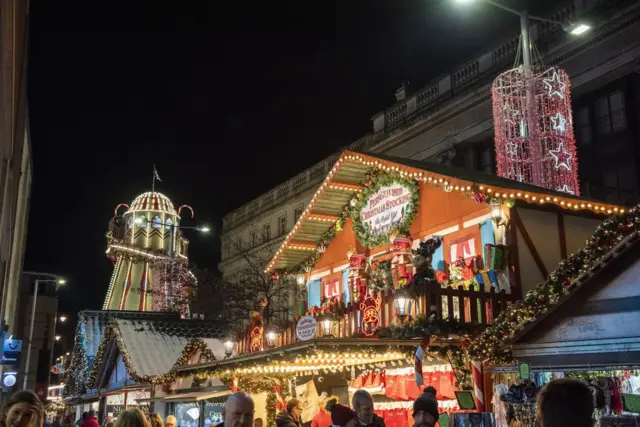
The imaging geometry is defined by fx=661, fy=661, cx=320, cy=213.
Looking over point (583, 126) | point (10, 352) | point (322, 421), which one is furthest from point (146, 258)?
point (322, 421)

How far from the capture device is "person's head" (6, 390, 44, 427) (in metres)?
4.82

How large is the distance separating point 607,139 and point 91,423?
58.8ft

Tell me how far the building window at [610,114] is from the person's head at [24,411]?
20.6 meters

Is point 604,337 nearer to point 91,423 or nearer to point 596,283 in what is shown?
point 596,283

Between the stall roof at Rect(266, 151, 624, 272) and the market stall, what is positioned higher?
the stall roof at Rect(266, 151, 624, 272)

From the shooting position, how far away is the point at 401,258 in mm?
15531

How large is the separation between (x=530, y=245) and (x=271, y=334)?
663 cm

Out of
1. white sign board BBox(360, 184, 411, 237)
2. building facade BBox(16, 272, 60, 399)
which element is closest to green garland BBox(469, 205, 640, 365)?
white sign board BBox(360, 184, 411, 237)

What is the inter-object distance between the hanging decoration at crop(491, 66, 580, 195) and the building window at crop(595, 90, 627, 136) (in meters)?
3.85

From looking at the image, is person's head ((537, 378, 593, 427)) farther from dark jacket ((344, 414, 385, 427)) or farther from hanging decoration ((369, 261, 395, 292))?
hanging decoration ((369, 261, 395, 292))

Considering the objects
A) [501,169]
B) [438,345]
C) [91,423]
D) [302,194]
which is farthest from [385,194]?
[302,194]

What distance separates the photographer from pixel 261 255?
4256 cm

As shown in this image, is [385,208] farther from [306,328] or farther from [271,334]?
[306,328]

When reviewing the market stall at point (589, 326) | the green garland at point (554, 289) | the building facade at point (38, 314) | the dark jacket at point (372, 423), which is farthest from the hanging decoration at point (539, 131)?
the building facade at point (38, 314)
